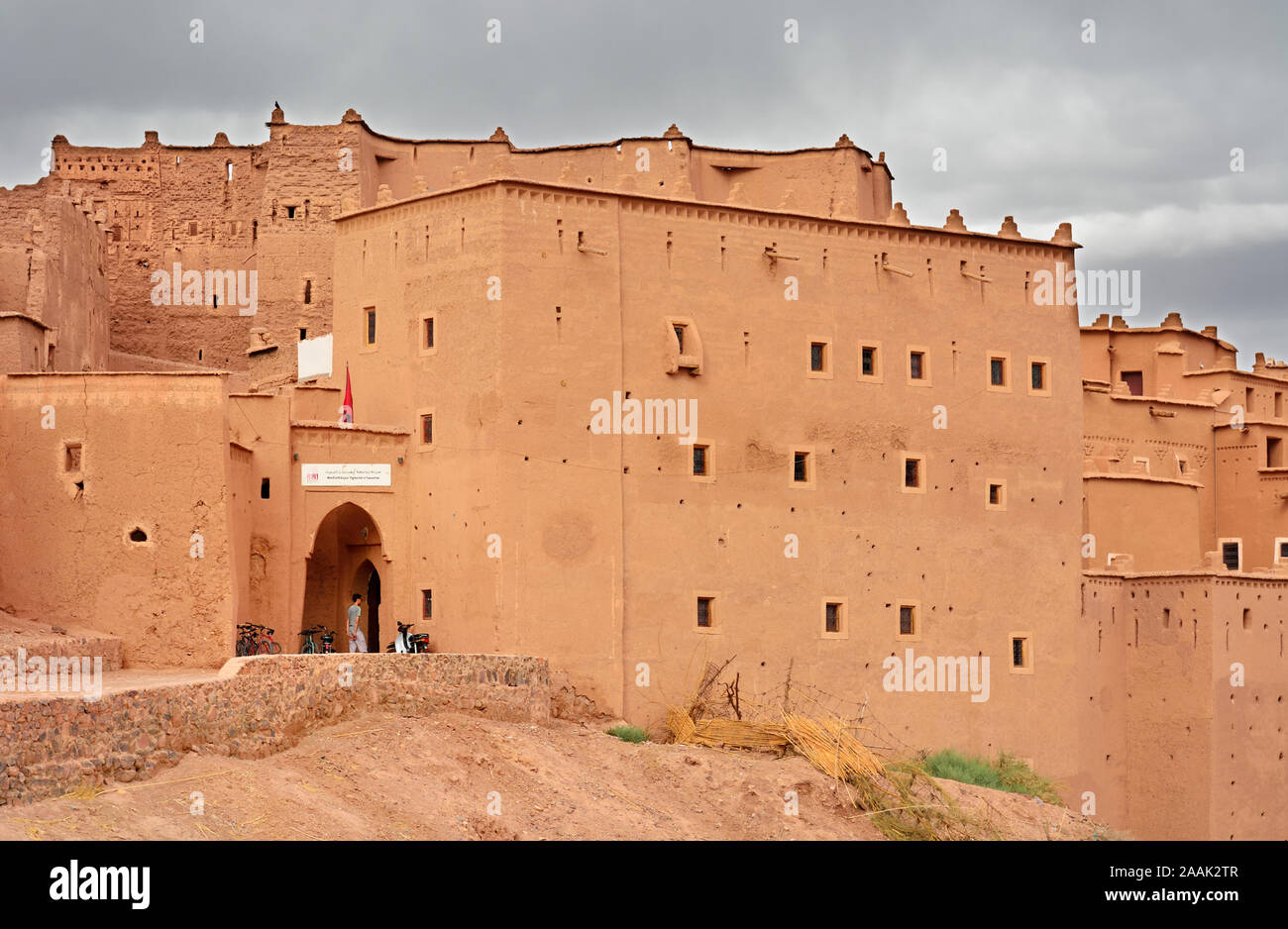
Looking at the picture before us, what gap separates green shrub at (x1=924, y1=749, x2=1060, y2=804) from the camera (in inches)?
1419

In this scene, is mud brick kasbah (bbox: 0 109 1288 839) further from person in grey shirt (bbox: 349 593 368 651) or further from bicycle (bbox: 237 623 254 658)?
person in grey shirt (bbox: 349 593 368 651)

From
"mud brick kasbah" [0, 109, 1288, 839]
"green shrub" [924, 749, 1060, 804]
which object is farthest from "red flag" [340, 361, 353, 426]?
"green shrub" [924, 749, 1060, 804]

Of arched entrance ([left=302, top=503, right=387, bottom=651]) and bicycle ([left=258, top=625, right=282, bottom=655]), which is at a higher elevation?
arched entrance ([left=302, top=503, right=387, bottom=651])

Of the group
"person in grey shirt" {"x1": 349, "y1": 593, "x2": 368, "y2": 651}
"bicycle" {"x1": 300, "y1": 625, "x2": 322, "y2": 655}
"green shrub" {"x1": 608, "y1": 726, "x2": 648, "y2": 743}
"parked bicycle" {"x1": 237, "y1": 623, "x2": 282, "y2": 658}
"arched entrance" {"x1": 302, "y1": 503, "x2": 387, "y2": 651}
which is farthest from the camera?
"arched entrance" {"x1": 302, "y1": 503, "x2": 387, "y2": 651}

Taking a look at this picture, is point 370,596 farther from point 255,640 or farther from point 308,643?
point 255,640

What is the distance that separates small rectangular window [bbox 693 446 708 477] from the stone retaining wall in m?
5.61

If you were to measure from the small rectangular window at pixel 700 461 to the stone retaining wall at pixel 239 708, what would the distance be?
561 centimetres

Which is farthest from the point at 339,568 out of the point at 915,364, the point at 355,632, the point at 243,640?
the point at 915,364

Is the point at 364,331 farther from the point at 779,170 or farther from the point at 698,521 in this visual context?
the point at 779,170

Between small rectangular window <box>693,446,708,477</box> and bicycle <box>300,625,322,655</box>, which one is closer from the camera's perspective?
bicycle <box>300,625,322,655</box>

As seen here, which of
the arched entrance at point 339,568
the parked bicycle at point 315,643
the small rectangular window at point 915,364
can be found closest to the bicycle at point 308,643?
the parked bicycle at point 315,643

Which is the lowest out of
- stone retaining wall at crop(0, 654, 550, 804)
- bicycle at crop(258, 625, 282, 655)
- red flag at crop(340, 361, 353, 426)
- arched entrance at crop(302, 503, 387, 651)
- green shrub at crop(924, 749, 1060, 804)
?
green shrub at crop(924, 749, 1060, 804)

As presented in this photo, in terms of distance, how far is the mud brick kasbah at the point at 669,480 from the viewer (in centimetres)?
2977

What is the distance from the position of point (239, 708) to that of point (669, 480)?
12.3m
